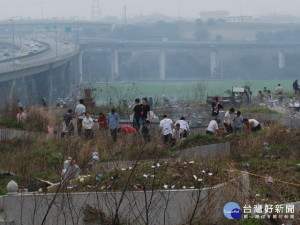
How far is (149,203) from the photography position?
10703 mm

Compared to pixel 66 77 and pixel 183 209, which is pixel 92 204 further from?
pixel 66 77

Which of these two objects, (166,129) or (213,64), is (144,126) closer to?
(166,129)

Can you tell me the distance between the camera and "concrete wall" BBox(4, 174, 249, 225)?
1066 cm

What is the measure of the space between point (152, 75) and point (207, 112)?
10891cm

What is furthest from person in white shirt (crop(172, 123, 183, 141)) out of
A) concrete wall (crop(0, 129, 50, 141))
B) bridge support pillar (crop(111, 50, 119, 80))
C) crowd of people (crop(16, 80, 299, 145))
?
bridge support pillar (crop(111, 50, 119, 80))

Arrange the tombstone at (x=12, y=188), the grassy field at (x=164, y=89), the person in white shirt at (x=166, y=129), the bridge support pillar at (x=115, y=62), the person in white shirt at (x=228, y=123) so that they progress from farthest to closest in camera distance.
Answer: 1. the bridge support pillar at (x=115, y=62)
2. the grassy field at (x=164, y=89)
3. the person in white shirt at (x=228, y=123)
4. the person in white shirt at (x=166, y=129)
5. the tombstone at (x=12, y=188)

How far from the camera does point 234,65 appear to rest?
5591 inches

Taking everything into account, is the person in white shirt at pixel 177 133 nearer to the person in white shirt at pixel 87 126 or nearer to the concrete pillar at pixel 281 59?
the person in white shirt at pixel 87 126

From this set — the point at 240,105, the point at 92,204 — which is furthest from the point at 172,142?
the point at 240,105

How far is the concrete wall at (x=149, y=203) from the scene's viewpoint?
1066 cm

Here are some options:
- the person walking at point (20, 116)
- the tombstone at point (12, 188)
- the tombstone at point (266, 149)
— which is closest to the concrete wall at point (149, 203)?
the tombstone at point (12, 188)

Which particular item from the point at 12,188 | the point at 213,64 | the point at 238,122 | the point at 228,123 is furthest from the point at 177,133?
the point at 213,64

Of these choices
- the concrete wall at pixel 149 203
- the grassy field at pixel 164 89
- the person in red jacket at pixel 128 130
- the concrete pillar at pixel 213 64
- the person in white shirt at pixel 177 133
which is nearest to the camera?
the concrete wall at pixel 149 203

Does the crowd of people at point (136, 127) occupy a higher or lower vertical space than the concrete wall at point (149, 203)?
lower
